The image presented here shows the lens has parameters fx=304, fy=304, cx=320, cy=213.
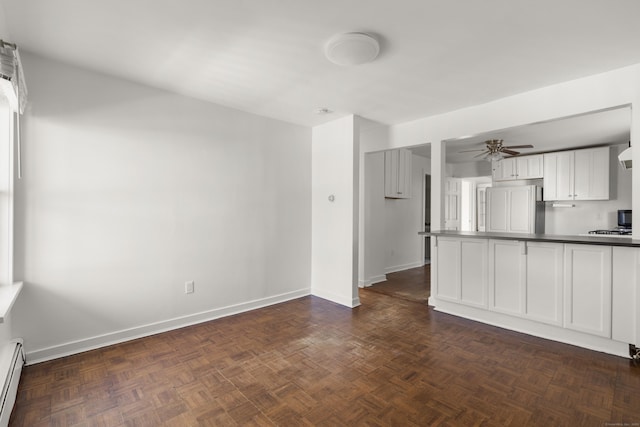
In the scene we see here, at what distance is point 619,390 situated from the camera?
2.10 m

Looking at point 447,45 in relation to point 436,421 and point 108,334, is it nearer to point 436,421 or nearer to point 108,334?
point 436,421

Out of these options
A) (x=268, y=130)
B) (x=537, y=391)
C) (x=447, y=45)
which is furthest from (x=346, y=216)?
(x=537, y=391)

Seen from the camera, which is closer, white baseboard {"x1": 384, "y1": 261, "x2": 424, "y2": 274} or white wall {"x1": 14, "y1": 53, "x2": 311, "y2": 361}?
white wall {"x1": 14, "y1": 53, "x2": 311, "y2": 361}

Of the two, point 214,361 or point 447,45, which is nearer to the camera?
point 447,45

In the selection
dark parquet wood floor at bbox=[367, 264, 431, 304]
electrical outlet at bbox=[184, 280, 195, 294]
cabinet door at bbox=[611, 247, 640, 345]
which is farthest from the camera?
dark parquet wood floor at bbox=[367, 264, 431, 304]

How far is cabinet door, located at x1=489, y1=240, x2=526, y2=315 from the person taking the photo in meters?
3.15

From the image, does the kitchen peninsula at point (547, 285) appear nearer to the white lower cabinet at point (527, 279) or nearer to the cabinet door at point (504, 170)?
the white lower cabinet at point (527, 279)

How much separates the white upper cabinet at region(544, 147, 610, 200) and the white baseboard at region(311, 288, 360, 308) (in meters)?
4.69

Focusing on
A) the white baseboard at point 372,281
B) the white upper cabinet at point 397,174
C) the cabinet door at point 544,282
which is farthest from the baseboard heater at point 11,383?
the white upper cabinet at point 397,174

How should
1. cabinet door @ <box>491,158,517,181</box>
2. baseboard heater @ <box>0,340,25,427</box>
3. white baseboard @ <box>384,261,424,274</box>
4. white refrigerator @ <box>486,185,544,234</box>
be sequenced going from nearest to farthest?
1. baseboard heater @ <box>0,340,25,427</box>
2. white baseboard @ <box>384,261,424,274</box>
3. white refrigerator @ <box>486,185,544,234</box>
4. cabinet door @ <box>491,158,517,181</box>

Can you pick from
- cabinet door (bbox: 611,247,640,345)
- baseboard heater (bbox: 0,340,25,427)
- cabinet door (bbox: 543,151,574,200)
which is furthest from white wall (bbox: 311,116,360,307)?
cabinet door (bbox: 543,151,574,200)

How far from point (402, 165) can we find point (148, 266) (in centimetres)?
460

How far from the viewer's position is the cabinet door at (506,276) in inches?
124

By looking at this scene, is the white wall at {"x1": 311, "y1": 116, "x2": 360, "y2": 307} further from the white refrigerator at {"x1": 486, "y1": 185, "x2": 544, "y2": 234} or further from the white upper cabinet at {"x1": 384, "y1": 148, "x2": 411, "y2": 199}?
the white refrigerator at {"x1": 486, "y1": 185, "x2": 544, "y2": 234}
